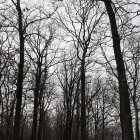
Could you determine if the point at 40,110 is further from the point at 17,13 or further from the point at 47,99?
the point at 17,13

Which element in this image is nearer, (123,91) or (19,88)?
(123,91)

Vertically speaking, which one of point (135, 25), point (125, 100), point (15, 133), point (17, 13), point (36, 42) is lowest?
point (15, 133)

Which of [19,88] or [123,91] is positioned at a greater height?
[19,88]

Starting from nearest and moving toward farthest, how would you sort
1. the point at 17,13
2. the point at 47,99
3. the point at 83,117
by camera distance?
the point at 17,13, the point at 83,117, the point at 47,99

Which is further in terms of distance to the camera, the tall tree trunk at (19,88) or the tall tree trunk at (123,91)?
the tall tree trunk at (19,88)

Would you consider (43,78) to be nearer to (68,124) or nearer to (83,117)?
(68,124)

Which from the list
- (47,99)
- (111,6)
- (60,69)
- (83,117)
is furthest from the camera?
(47,99)

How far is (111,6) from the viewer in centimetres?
937

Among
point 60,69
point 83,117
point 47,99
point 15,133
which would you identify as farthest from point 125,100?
point 47,99

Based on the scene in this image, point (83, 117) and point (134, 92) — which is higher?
point (134, 92)

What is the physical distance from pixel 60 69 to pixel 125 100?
21.0 meters

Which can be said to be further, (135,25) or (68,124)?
(68,124)

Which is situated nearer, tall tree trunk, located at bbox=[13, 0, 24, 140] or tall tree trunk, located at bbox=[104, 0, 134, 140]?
tall tree trunk, located at bbox=[104, 0, 134, 140]

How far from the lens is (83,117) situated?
16.3m
